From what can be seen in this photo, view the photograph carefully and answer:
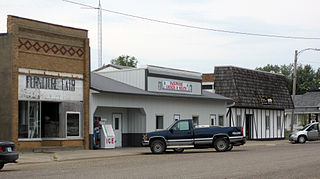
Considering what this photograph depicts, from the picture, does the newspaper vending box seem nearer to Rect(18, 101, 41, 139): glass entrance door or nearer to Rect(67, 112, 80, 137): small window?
Rect(67, 112, 80, 137): small window

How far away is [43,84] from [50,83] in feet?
1.60

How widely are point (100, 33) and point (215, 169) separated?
38.6 meters

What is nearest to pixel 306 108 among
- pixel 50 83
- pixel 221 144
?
pixel 221 144

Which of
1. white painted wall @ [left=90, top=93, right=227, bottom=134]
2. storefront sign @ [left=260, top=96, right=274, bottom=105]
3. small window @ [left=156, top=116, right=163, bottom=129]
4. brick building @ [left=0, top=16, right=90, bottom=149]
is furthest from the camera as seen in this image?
storefront sign @ [left=260, top=96, right=274, bottom=105]

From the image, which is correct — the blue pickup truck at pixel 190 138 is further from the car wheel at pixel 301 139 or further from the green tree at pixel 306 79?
the green tree at pixel 306 79

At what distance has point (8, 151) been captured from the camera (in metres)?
17.1

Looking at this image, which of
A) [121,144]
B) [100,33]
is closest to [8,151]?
[121,144]

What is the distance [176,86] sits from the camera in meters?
37.2

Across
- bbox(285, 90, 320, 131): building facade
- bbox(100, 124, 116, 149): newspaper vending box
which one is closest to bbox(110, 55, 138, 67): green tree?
bbox(285, 90, 320, 131): building facade

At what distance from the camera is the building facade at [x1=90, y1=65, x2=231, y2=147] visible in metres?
31.8

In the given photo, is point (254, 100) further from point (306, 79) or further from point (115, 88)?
Result: point (306, 79)

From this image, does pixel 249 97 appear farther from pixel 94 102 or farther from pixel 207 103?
pixel 94 102

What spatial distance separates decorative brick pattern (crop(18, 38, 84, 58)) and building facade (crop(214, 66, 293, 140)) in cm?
1831

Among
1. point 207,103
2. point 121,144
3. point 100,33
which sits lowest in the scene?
point 121,144
